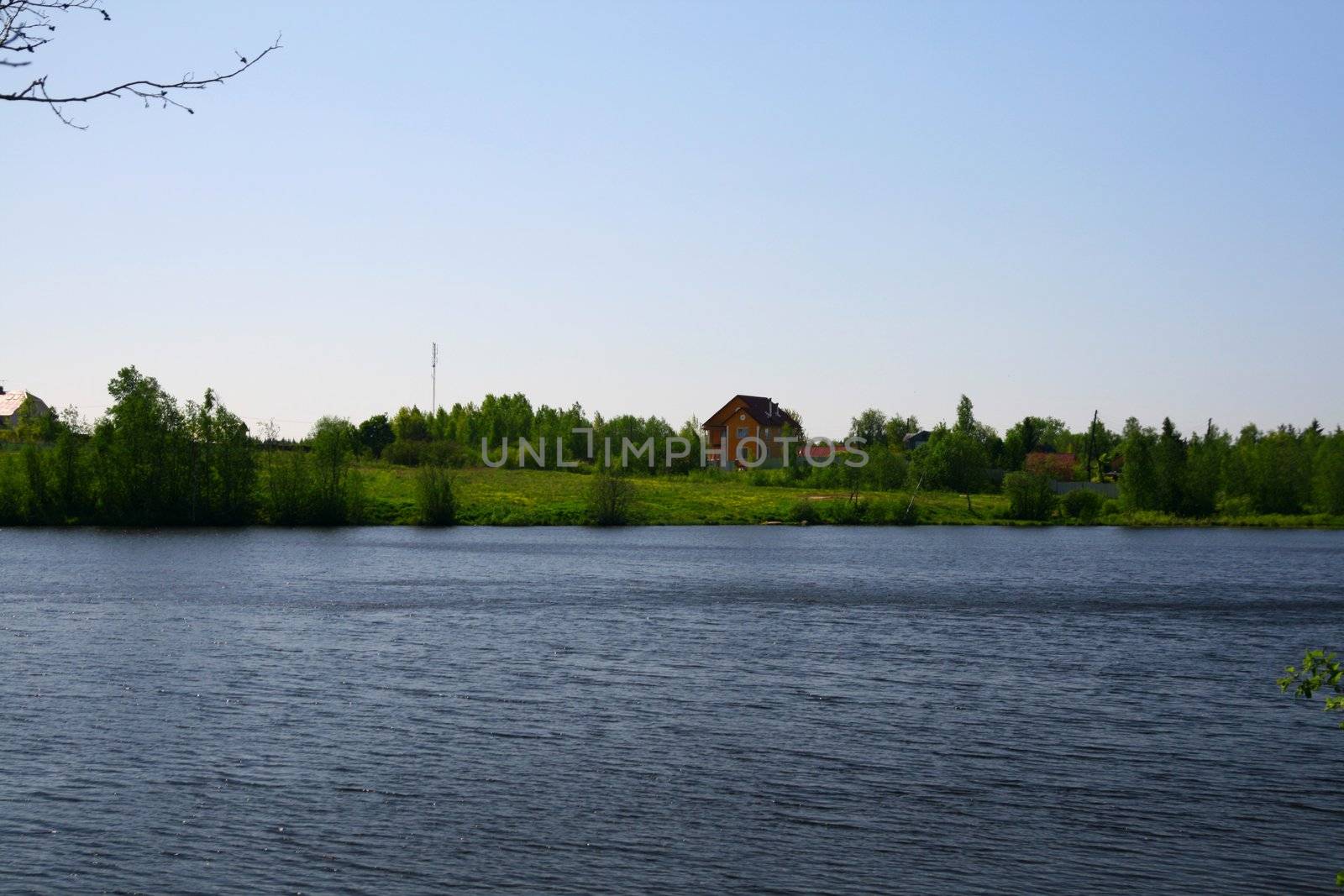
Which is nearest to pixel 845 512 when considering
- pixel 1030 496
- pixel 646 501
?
pixel 1030 496

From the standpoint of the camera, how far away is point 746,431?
5792 inches

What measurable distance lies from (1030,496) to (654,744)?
8815cm

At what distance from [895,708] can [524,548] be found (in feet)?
159

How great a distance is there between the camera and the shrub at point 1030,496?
102875 millimetres

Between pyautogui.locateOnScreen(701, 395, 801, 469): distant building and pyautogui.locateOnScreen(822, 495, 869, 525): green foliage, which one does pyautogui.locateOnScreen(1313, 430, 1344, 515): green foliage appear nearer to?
pyautogui.locateOnScreen(822, 495, 869, 525): green foliage

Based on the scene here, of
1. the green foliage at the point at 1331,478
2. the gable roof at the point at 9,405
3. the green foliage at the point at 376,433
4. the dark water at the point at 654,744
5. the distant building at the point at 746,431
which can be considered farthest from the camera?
the gable roof at the point at 9,405

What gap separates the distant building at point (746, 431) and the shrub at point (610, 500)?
168 ft

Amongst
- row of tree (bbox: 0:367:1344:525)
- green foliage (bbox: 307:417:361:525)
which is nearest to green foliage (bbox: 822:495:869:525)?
row of tree (bbox: 0:367:1344:525)

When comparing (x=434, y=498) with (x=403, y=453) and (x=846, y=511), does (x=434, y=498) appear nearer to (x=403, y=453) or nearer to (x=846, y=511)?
(x=846, y=511)

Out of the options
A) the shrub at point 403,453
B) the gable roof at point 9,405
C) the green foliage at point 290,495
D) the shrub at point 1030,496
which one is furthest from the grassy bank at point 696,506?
the gable roof at point 9,405

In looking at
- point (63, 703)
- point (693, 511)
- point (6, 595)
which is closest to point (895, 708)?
point (63, 703)

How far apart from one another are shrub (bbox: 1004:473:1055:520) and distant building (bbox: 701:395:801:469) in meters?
41.7

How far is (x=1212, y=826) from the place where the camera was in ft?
52.7

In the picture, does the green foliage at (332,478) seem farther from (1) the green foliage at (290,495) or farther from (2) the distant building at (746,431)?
(2) the distant building at (746,431)
